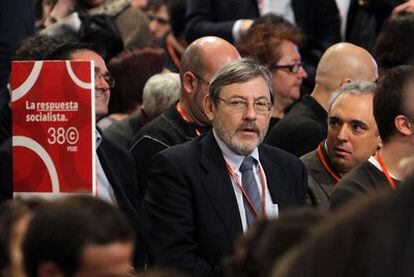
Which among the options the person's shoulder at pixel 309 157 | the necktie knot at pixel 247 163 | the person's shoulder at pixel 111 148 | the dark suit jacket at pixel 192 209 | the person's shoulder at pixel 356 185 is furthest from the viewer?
the person's shoulder at pixel 309 157

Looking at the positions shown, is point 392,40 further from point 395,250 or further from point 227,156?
point 395,250

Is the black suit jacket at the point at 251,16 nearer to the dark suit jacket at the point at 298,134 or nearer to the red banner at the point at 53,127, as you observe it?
the dark suit jacket at the point at 298,134

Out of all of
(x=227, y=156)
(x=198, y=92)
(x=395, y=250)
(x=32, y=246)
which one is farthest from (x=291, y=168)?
(x=395, y=250)

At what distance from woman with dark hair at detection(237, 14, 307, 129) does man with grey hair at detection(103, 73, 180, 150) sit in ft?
1.89

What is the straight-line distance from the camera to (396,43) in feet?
23.9

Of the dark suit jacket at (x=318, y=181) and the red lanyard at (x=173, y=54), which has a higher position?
the red lanyard at (x=173, y=54)

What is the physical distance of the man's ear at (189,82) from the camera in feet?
20.9

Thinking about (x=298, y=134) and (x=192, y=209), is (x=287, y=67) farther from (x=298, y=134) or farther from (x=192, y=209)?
(x=192, y=209)

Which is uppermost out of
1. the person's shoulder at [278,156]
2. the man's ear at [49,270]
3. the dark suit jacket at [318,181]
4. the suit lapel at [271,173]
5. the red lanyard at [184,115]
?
the man's ear at [49,270]

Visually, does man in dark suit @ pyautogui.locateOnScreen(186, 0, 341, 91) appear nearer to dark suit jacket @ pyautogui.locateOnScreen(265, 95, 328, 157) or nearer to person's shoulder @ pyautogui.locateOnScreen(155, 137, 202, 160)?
dark suit jacket @ pyautogui.locateOnScreen(265, 95, 328, 157)

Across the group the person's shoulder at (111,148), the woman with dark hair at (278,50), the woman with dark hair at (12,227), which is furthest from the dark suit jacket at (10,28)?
the woman with dark hair at (12,227)

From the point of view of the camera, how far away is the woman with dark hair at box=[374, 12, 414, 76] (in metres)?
7.24

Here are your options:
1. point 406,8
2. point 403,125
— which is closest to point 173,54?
point 406,8

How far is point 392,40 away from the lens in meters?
7.30
